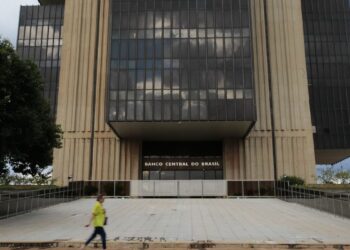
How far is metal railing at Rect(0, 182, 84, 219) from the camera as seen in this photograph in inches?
750

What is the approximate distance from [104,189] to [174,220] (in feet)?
63.9

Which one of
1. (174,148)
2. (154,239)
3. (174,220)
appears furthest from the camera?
(174,148)

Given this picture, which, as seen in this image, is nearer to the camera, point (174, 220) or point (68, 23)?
point (174, 220)

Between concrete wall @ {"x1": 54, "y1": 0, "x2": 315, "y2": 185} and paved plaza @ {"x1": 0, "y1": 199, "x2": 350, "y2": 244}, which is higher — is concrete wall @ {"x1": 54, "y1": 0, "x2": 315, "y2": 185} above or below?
above

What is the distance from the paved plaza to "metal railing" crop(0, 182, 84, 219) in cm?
55

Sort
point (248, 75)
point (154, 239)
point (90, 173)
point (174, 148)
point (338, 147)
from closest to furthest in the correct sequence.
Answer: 1. point (154, 239)
2. point (248, 75)
3. point (90, 173)
4. point (174, 148)
5. point (338, 147)

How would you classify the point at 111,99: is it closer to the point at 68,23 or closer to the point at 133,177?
the point at 133,177

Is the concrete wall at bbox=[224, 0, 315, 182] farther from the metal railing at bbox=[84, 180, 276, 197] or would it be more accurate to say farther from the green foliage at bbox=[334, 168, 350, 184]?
the green foliage at bbox=[334, 168, 350, 184]

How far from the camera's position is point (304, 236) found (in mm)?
14078

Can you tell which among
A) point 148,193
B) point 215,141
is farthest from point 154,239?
point 215,141

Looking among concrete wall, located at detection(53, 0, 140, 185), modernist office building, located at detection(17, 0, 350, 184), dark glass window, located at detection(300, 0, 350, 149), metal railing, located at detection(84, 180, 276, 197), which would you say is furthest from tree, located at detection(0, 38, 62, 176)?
dark glass window, located at detection(300, 0, 350, 149)

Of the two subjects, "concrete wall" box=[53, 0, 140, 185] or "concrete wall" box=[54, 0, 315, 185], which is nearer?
"concrete wall" box=[54, 0, 315, 185]

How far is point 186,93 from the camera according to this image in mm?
39938

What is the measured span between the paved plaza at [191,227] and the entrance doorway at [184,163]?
24.4 m
